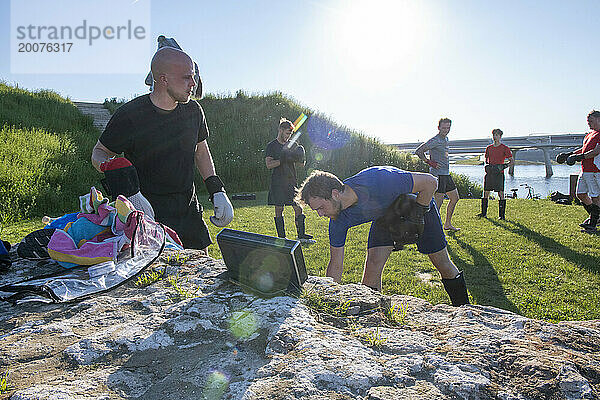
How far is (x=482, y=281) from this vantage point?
4.93 m

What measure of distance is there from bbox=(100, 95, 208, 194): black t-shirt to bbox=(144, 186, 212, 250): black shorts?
6cm

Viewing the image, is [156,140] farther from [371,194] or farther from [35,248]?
[371,194]

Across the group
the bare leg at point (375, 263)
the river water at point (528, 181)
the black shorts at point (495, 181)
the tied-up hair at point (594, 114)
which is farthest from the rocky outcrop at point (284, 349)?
the river water at point (528, 181)

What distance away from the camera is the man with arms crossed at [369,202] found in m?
3.08

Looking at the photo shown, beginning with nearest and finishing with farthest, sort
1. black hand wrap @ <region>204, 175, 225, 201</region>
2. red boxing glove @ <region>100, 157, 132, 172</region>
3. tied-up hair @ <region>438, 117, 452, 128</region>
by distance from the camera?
Answer: red boxing glove @ <region>100, 157, 132, 172</region>, black hand wrap @ <region>204, 175, 225, 201</region>, tied-up hair @ <region>438, 117, 452, 128</region>

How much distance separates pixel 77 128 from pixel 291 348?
16.1 m

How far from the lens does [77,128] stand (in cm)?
1496

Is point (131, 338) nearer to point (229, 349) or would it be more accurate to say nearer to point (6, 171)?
point (229, 349)

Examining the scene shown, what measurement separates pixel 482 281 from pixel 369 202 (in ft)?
8.70

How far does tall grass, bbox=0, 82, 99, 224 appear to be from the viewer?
9.15 metres

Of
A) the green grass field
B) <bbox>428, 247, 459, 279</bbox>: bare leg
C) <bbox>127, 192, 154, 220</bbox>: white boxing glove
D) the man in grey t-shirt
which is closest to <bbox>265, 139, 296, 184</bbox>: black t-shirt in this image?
the green grass field

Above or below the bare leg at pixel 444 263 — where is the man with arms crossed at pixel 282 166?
above

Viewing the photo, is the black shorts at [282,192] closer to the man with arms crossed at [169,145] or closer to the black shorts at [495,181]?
the man with arms crossed at [169,145]

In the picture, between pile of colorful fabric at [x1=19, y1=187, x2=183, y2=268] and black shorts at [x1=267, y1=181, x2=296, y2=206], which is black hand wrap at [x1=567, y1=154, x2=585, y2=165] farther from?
pile of colorful fabric at [x1=19, y1=187, x2=183, y2=268]
